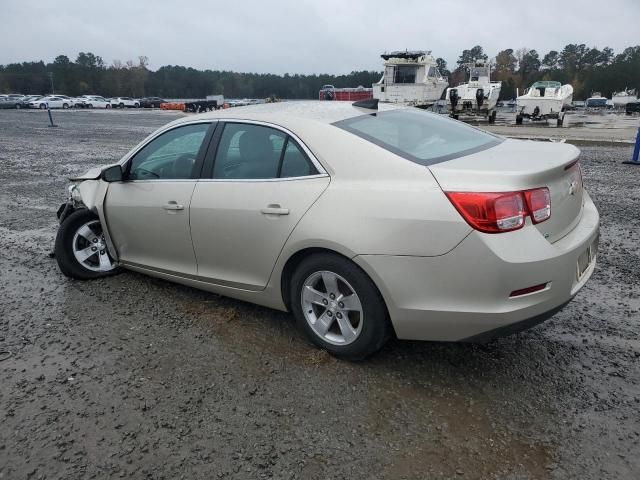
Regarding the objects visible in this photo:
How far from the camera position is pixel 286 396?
2.84 metres

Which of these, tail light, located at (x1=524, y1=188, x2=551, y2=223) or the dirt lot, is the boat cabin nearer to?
the dirt lot

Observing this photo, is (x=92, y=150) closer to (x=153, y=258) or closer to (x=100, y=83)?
(x=153, y=258)

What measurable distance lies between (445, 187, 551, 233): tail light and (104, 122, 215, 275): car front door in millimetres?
2061

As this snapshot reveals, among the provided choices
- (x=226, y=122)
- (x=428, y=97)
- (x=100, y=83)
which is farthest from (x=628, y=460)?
(x=100, y=83)

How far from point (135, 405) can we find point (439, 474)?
1716 millimetres

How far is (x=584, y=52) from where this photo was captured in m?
109

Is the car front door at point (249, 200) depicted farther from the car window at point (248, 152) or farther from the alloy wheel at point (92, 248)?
the alloy wheel at point (92, 248)

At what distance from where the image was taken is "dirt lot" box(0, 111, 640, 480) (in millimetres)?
2346

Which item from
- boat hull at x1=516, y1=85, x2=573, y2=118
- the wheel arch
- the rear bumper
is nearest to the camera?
the rear bumper

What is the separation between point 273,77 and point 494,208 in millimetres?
140679

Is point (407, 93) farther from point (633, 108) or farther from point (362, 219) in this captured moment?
point (362, 219)

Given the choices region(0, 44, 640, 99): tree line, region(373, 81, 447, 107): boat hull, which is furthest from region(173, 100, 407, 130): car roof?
region(0, 44, 640, 99): tree line

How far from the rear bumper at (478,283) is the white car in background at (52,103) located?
63709 millimetres

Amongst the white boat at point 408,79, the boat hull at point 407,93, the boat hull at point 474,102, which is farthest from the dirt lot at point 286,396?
the white boat at point 408,79
